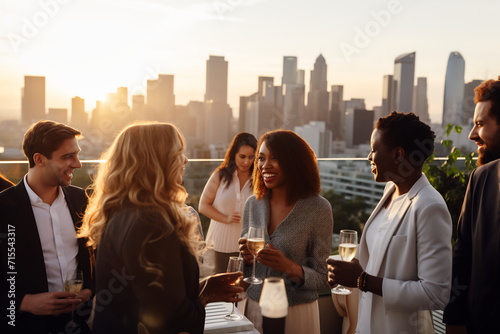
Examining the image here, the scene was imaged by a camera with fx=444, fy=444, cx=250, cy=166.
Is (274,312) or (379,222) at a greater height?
(379,222)

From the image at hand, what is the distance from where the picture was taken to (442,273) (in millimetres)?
1600

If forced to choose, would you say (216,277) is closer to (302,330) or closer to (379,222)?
(302,330)

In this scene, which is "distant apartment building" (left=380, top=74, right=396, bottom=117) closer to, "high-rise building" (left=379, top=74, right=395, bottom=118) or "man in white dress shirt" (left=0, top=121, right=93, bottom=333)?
"high-rise building" (left=379, top=74, right=395, bottom=118)

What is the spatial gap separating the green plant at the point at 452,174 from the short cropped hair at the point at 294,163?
2.13 metres

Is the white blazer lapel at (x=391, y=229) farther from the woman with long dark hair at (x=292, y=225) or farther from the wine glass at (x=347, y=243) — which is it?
the woman with long dark hair at (x=292, y=225)

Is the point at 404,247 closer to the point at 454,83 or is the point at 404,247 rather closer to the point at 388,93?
the point at 454,83

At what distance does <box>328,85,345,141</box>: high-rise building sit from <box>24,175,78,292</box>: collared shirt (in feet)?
77.9

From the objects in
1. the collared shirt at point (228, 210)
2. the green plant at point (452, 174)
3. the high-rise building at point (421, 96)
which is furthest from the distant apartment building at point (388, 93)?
the collared shirt at point (228, 210)

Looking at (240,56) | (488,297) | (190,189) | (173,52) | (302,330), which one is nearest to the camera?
(488,297)

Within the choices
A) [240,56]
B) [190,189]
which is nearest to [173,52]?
[240,56]

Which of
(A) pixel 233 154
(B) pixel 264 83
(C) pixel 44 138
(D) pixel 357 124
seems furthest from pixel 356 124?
(C) pixel 44 138

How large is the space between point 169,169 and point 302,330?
1.05 metres

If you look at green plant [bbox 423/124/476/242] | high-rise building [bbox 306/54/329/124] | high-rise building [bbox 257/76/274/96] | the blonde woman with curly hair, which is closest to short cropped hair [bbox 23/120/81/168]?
the blonde woman with curly hair

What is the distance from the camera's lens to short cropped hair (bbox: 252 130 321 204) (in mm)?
2291
